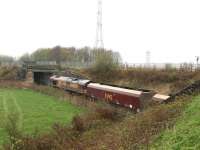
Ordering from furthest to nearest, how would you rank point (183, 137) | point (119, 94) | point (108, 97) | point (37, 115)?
point (108, 97)
point (37, 115)
point (119, 94)
point (183, 137)

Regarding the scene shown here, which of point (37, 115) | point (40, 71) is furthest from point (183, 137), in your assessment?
point (40, 71)

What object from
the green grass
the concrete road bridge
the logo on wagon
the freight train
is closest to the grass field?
the freight train

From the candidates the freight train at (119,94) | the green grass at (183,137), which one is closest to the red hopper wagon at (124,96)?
the freight train at (119,94)

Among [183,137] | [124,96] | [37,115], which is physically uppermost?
[183,137]

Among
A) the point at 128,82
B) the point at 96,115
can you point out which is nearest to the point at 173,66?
the point at 128,82

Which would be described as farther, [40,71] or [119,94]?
[40,71]

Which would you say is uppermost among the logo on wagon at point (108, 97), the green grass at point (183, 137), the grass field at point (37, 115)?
the green grass at point (183, 137)

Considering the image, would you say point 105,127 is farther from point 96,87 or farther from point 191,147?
point 96,87

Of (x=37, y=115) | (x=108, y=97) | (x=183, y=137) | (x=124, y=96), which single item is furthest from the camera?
(x=108, y=97)

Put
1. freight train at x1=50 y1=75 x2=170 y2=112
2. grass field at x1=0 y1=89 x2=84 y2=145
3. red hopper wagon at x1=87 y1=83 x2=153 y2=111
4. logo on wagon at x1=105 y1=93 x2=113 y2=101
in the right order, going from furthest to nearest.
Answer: logo on wagon at x1=105 y1=93 x2=113 y2=101 < red hopper wagon at x1=87 y1=83 x2=153 y2=111 < freight train at x1=50 y1=75 x2=170 y2=112 < grass field at x1=0 y1=89 x2=84 y2=145

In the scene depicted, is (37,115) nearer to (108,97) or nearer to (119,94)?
(108,97)

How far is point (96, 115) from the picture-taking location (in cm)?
2620

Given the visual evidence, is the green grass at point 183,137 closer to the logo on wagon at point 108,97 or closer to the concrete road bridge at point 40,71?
the logo on wagon at point 108,97

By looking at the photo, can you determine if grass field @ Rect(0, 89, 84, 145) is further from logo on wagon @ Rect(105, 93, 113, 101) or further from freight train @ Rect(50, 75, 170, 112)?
logo on wagon @ Rect(105, 93, 113, 101)
